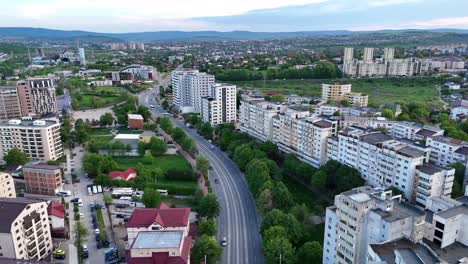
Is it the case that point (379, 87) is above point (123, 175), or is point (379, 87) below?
above

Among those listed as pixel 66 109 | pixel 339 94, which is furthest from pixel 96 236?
pixel 339 94

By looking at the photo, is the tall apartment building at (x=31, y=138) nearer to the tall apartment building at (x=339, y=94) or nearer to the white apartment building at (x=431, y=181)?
the white apartment building at (x=431, y=181)

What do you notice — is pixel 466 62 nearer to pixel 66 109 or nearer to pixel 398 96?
pixel 398 96

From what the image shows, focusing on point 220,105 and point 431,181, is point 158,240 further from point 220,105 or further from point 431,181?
point 220,105

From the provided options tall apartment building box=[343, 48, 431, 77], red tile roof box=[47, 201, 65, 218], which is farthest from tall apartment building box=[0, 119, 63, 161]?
tall apartment building box=[343, 48, 431, 77]

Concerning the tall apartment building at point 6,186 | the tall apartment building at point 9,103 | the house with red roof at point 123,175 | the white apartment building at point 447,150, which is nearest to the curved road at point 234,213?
the house with red roof at point 123,175

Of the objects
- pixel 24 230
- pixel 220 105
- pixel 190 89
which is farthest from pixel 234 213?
pixel 190 89
